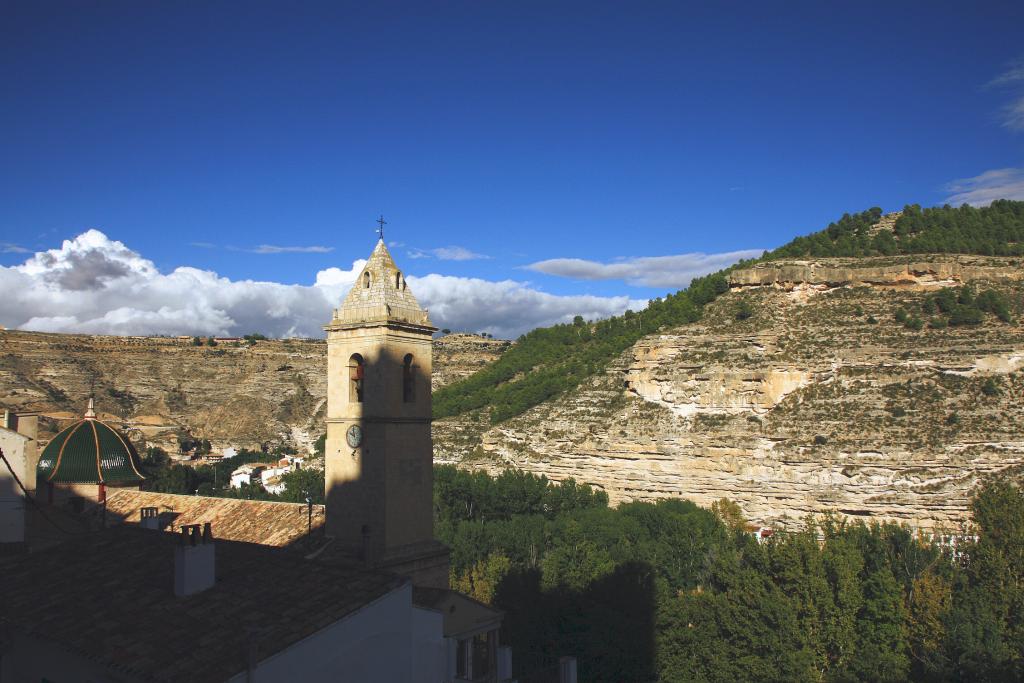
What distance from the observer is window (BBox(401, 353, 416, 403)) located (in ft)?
63.0

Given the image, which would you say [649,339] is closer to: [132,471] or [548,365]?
[548,365]

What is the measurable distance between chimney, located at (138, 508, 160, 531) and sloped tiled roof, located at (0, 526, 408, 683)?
4.95 meters

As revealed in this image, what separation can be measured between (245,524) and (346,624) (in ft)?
33.7

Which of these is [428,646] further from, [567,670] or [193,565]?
[567,670]

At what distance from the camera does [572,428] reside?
57406mm

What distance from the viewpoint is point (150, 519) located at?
67.1ft

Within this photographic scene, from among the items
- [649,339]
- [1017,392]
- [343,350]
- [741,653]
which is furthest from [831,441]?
[343,350]

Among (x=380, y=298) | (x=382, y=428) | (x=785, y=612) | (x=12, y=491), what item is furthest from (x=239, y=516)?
(x=785, y=612)

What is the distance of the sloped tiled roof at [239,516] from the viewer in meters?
19.8

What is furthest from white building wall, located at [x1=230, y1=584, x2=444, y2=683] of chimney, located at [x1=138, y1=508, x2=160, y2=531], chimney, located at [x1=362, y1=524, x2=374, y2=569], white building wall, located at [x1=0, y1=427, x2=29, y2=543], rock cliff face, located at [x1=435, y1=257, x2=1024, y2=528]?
rock cliff face, located at [x1=435, y1=257, x2=1024, y2=528]

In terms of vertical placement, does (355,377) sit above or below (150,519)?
above

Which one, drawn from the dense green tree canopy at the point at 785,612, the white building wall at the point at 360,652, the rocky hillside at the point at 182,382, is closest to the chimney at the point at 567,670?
the dense green tree canopy at the point at 785,612

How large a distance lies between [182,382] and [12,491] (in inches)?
2844

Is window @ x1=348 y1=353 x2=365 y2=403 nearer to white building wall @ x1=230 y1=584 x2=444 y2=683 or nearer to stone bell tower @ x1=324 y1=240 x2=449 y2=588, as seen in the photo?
stone bell tower @ x1=324 y1=240 x2=449 y2=588
